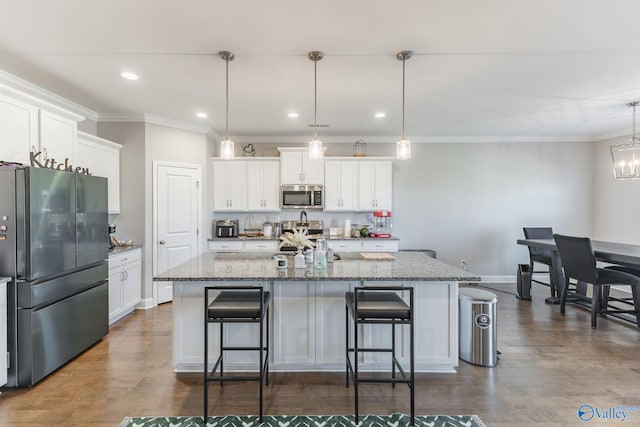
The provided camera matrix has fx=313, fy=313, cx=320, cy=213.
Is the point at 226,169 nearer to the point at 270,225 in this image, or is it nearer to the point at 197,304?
the point at 270,225

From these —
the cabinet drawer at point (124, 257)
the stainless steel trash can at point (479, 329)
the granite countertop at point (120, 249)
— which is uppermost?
the granite countertop at point (120, 249)

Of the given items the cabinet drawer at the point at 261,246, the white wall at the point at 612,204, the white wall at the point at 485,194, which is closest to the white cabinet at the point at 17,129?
the cabinet drawer at the point at 261,246

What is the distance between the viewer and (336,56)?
8.67 ft

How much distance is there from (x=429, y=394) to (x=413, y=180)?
3.85 metres

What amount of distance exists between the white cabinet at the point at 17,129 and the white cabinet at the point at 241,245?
8.51 ft

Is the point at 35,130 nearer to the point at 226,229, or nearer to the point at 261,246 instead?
the point at 226,229

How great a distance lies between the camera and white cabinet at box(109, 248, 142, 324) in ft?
11.9

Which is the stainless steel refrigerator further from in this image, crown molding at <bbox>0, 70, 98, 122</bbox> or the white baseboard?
the white baseboard

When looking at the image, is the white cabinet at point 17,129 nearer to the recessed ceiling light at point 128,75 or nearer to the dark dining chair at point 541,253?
the recessed ceiling light at point 128,75

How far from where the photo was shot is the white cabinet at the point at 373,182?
5.27 metres

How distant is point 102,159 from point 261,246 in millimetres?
2438

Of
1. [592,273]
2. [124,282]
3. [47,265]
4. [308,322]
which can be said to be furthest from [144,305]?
[592,273]

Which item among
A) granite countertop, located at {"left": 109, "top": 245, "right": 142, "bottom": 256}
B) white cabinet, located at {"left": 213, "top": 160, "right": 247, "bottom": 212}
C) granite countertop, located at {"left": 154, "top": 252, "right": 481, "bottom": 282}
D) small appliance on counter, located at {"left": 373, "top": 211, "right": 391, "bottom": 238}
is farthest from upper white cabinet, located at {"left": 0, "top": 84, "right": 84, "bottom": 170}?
small appliance on counter, located at {"left": 373, "top": 211, "right": 391, "bottom": 238}

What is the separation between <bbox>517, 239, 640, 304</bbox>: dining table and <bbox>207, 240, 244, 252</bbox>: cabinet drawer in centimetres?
436
